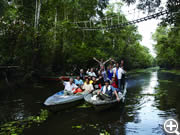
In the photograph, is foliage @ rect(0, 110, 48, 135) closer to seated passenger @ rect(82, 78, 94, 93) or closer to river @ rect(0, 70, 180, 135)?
river @ rect(0, 70, 180, 135)

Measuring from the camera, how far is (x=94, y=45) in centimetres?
3105

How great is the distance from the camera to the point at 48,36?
2170 centimetres

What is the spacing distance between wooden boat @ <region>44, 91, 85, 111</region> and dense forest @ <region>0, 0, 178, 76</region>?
21.3ft

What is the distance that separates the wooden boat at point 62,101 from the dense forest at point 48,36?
21.3 ft

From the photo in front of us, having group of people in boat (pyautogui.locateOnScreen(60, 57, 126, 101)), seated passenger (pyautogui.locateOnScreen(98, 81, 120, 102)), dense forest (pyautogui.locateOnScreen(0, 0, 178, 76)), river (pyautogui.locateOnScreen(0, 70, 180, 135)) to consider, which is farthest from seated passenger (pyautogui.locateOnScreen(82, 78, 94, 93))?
dense forest (pyautogui.locateOnScreen(0, 0, 178, 76))

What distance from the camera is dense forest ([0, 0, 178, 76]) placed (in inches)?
703

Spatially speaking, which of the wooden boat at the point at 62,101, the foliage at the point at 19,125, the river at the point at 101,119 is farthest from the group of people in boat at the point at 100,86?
the foliage at the point at 19,125

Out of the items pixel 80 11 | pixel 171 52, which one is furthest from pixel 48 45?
pixel 171 52

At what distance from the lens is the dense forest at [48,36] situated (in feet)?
58.6

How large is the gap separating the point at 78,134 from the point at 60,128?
95 cm

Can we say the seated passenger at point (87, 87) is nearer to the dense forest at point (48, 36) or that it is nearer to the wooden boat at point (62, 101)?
the wooden boat at point (62, 101)

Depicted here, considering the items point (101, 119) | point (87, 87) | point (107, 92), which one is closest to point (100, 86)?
point (87, 87)

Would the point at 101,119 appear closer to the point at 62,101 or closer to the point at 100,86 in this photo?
the point at 62,101

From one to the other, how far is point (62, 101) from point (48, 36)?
48.7ft
